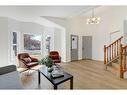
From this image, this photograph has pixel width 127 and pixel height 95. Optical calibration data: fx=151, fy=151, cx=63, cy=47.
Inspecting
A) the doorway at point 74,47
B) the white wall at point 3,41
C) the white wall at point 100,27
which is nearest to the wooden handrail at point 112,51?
the white wall at point 100,27

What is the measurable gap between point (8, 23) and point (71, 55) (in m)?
4.44

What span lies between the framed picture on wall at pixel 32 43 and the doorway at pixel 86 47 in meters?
3.25

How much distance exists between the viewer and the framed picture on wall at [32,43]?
879 cm

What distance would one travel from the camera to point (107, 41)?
9.47 m

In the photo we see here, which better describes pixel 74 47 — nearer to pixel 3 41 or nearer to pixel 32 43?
pixel 32 43

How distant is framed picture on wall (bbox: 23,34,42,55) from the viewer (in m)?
8.79

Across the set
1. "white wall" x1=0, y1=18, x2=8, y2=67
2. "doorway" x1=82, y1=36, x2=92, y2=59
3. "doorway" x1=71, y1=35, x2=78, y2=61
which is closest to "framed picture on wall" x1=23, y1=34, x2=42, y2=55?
"white wall" x1=0, y1=18, x2=8, y2=67

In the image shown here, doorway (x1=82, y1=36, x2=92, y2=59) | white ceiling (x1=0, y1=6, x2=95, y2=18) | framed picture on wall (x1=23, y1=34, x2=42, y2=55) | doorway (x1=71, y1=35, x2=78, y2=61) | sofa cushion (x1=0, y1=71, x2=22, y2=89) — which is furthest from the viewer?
doorway (x1=82, y1=36, x2=92, y2=59)

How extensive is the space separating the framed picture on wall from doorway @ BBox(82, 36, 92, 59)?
325 centimetres

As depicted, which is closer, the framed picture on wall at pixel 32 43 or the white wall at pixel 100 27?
the white wall at pixel 100 27

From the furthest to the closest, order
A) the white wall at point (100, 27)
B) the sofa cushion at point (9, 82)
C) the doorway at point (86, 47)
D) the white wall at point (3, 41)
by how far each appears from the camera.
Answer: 1. the doorway at point (86, 47)
2. the white wall at point (100, 27)
3. the white wall at point (3, 41)
4. the sofa cushion at point (9, 82)

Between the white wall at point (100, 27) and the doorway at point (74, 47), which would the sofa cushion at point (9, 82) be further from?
the doorway at point (74, 47)

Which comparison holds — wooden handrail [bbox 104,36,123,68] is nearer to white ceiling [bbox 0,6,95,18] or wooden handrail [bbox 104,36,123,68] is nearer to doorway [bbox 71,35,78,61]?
white ceiling [bbox 0,6,95,18]
